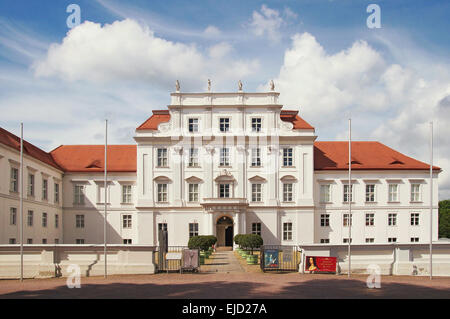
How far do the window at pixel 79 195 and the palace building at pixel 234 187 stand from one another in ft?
0.33

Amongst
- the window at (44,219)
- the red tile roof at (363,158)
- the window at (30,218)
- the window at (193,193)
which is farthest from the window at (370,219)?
the window at (30,218)

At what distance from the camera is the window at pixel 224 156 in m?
49.9

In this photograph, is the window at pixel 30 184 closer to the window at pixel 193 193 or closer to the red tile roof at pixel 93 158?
the red tile roof at pixel 93 158

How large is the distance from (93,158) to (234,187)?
15.5 meters

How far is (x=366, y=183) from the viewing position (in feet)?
168

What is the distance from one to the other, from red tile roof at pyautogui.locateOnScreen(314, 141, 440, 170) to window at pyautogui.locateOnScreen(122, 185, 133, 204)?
61.7 ft

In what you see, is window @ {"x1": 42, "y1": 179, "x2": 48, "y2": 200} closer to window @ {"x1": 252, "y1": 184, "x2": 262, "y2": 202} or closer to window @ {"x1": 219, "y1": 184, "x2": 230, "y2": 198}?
window @ {"x1": 219, "y1": 184, "x2": 230, "y2": 198}

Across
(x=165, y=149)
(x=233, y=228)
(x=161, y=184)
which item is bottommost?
(x=233, y=228)

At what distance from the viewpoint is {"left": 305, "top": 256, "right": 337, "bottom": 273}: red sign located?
77.9 ft

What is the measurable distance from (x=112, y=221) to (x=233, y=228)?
12.5m
